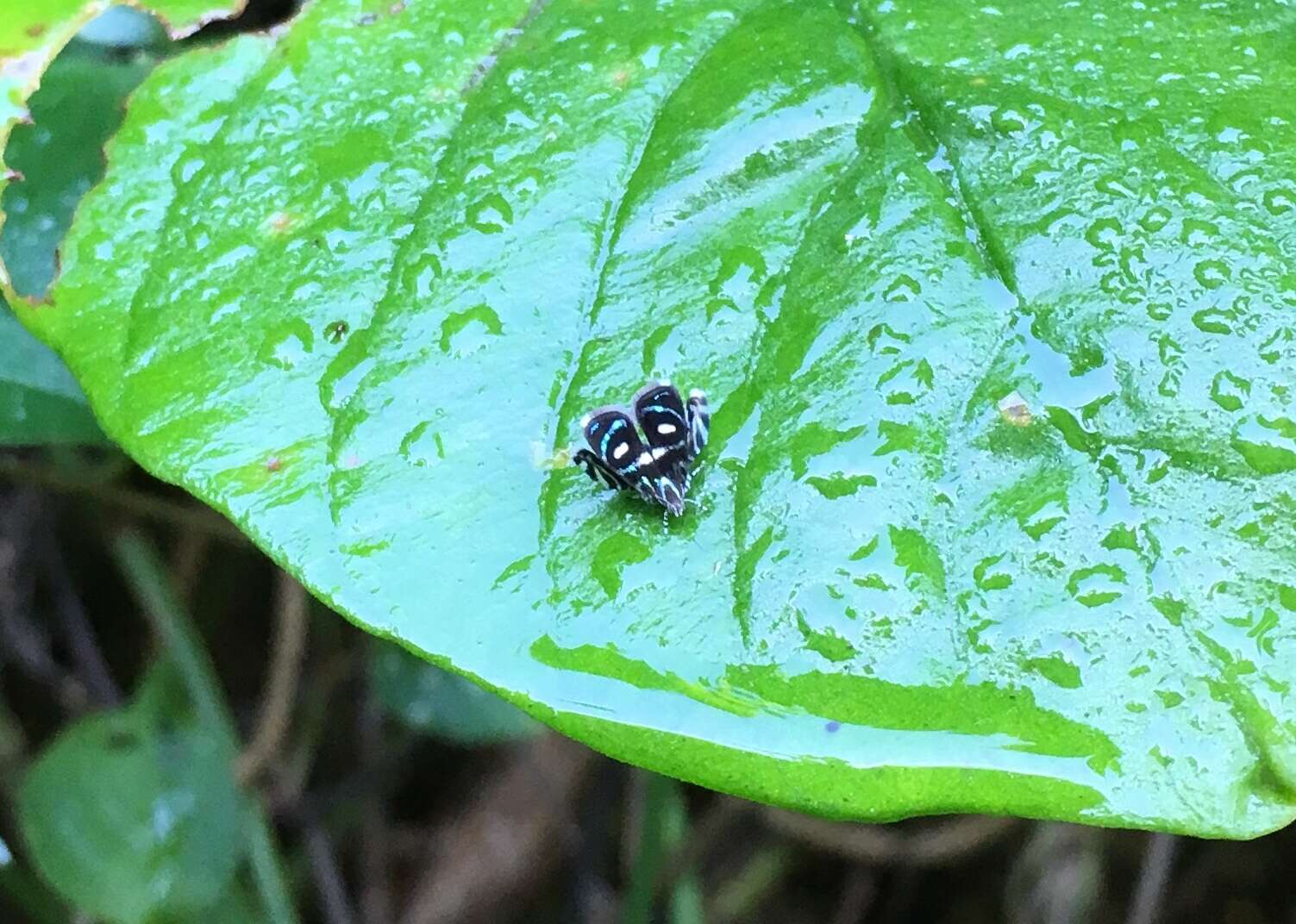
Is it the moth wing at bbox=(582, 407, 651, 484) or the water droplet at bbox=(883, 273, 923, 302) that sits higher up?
the water droplet at bbox=(883, 273, 923, 302)

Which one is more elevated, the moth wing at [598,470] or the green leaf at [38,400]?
the moth wing at [598,470]

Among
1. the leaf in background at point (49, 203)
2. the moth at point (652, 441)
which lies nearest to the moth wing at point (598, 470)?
the moth at point (652, 441)

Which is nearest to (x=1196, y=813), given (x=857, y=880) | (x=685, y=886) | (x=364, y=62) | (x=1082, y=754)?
(x=1082, y=754)

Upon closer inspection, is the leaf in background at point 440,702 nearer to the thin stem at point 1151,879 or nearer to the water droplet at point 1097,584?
the thin stem at point 1151,879

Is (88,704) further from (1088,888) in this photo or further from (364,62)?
(1088,888)

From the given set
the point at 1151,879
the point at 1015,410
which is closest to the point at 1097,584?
the point at 1015,410

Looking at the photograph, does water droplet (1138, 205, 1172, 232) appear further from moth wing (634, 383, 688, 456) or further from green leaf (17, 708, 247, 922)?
green leaf (17, 708, 247, 922)

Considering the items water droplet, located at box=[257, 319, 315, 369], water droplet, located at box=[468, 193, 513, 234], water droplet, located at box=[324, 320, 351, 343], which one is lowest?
water droplet, located at box=[324, 320, 351, 343]

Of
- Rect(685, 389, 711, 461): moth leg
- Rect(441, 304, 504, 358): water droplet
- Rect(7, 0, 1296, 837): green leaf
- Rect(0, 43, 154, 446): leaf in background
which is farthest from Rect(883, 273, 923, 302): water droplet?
Rect(0, 43, 154, 446): leaf in background

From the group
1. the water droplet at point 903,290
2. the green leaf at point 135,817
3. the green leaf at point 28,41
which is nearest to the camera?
the water droplet at point 903,290
